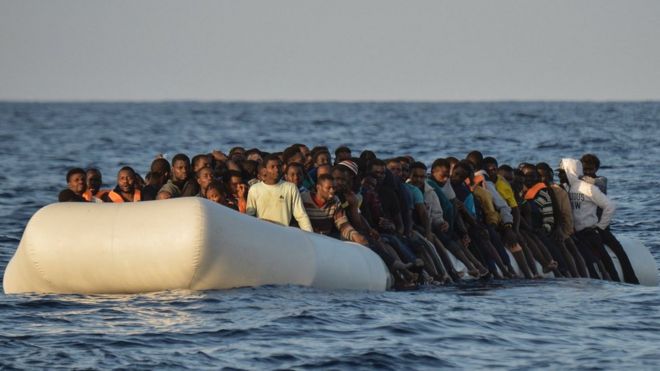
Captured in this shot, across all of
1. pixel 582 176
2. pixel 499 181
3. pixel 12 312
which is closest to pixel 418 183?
pixel 499 181

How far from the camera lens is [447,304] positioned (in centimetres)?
1489

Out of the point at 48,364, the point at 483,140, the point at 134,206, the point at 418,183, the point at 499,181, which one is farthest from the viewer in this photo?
the point at 483,140

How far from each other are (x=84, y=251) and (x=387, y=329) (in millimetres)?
2949

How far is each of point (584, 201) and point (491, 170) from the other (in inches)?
53.7

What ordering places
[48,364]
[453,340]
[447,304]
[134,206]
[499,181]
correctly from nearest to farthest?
[48,364] < [453,340] < [134,206] < [447,304] < [499,181]

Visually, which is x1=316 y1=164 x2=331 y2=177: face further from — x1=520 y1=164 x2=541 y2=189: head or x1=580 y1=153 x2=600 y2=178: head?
x1=580 y1=153 x2=600 y2=178: head

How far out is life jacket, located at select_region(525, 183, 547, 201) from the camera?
59.7 feet

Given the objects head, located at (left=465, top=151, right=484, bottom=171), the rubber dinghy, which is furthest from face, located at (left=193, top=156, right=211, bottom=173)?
head, located at (left=465, top=151, right=484, bottom=171)

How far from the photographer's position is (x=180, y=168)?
1538 cm

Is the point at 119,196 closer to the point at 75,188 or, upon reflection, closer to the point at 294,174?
the point at 75,188

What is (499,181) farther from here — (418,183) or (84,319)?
(84,319)

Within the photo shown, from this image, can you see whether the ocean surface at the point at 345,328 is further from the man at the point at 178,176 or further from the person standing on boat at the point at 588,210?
the man at the point at 178,176

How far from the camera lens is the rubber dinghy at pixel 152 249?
13.6m

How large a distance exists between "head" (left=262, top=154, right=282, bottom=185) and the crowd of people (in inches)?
0.5
